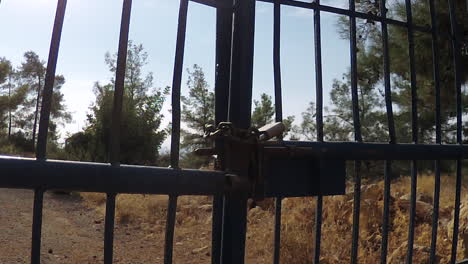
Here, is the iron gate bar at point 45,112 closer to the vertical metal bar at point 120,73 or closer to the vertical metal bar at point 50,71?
the vertical metal bar at point 50,71

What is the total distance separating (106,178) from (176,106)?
0.83 ft

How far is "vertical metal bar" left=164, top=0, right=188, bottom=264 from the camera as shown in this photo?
117 cm

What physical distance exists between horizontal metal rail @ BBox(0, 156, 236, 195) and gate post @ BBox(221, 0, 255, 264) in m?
0.08

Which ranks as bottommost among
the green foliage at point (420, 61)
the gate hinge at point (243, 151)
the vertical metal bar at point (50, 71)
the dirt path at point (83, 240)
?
the dirt path at point (83, 240)

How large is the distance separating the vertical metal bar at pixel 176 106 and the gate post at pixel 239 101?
139 mm

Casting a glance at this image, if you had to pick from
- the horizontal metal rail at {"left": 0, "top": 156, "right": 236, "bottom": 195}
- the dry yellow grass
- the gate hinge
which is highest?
the gate hinge

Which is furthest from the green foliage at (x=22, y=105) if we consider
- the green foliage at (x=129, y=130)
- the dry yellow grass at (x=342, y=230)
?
the dry yellow grass at (x=342, y=230)

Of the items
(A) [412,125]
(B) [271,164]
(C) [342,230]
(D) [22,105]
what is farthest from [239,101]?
(D) [22,105]

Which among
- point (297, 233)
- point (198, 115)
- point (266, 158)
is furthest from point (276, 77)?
point (198, 115)

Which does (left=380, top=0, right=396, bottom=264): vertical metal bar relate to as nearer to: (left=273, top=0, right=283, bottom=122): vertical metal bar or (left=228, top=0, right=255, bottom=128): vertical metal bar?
(left=273, top=0, right=283, bottom=122): vertical metal bar

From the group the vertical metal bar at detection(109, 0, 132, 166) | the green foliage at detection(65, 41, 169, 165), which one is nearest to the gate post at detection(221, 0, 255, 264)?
the vertical metal bar at detection(109, 0, 132, 166)

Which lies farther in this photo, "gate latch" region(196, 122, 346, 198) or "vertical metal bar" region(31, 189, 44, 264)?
"gate latch" region(196, 122, 346, 198)

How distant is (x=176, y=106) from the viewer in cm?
118

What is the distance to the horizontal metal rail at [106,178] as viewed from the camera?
0.94 metres
